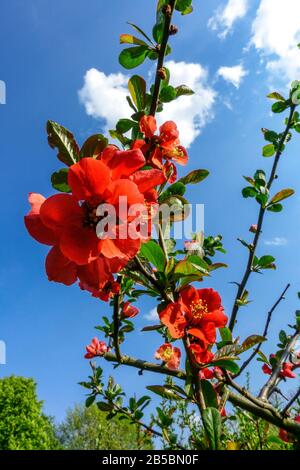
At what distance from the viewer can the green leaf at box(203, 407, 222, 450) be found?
91cm

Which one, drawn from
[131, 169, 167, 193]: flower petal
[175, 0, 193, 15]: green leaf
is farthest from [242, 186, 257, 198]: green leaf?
[131, 169, 167, 193]: flower petal

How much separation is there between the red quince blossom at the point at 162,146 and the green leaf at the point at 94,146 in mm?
188

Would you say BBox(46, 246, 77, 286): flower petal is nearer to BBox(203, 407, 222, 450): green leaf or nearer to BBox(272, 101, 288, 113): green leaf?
BBox(203, 407, 222, 450): green leaf

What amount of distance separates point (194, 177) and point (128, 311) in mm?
1036

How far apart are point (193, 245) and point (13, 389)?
1131 centimetres

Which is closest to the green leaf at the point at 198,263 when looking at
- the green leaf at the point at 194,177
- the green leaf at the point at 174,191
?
the green leaf at the point at 174,191

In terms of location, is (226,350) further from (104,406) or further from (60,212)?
(104,406)

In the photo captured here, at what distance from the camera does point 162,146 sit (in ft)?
3.69

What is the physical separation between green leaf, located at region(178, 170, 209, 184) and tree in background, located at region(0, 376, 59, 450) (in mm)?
10396

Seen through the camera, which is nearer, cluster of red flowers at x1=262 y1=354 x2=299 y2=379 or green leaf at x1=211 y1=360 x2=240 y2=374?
green leaf at x1=211 y1=360 x2=240 y2=374

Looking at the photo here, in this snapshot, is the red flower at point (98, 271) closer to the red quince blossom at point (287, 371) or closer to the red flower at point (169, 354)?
the red flower at point (169, 354)

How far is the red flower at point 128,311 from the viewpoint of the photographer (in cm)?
199

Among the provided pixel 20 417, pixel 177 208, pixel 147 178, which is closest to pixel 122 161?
pixel 147 178
